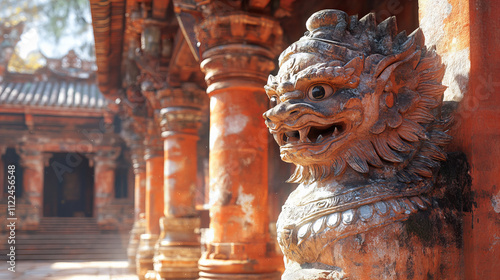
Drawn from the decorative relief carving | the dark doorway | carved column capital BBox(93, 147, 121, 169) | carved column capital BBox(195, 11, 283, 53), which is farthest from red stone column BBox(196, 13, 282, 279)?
the dark doorway

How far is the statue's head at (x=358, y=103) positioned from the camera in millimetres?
1848

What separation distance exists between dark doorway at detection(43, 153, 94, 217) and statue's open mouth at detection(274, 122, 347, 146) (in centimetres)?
1929

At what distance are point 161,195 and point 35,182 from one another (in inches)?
345

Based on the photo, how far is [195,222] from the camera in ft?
23.8

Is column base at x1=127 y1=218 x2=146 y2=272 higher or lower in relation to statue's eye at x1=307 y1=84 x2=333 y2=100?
lower

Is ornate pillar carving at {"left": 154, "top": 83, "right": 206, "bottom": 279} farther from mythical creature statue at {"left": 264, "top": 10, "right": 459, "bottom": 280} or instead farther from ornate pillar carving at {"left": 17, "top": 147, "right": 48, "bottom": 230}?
ornate pillar carving at {"left": 17, "top": 147, "right": 48, "bottom": 230}

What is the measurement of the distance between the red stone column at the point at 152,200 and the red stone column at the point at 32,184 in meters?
8.07

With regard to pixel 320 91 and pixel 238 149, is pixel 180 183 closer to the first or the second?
pixel 238 149

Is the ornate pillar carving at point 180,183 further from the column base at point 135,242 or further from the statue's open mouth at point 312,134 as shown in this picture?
the statue's open mouth at point 312,134

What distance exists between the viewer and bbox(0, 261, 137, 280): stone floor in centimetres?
1016

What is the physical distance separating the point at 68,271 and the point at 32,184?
5876mm

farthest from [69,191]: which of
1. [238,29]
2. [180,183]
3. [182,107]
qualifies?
[238,29]

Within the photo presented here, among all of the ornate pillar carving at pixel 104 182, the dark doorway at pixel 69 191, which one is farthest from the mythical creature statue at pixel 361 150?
the dark doorway at pixel 69 191

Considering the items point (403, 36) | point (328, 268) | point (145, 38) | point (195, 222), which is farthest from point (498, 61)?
point (195, 222)
